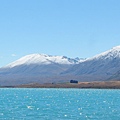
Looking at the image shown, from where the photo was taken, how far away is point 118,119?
7800cm

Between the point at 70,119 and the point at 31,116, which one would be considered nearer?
the point at 70,119

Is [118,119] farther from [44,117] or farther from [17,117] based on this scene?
[17,117]

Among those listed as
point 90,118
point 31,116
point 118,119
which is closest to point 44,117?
point 31,116

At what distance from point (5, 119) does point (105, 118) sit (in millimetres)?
18563

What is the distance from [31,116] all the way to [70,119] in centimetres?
928

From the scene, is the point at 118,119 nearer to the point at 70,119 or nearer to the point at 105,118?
the point at 105,118

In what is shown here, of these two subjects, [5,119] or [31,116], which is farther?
[31,116]

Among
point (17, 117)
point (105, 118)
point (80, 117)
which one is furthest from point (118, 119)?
point (17, 117)

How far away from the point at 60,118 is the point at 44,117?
3.57m

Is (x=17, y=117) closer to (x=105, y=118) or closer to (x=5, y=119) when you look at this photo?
(x=5, y=119)

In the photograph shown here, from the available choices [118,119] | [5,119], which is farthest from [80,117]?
[5,119]

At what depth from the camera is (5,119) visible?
77.3 m

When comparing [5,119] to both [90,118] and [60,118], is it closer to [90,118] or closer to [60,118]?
[60,118]

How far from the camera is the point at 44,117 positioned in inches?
3179
